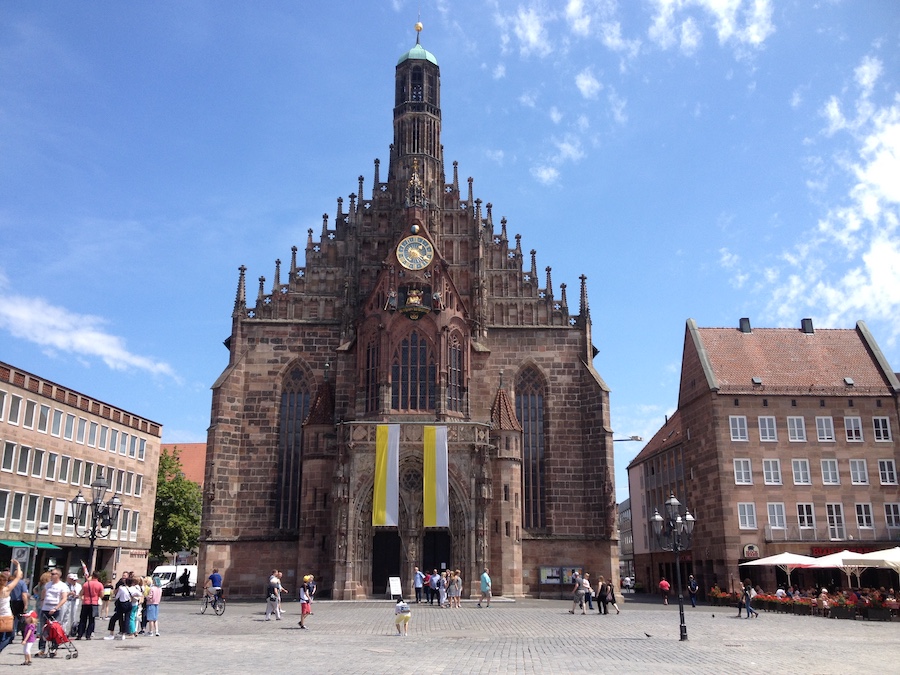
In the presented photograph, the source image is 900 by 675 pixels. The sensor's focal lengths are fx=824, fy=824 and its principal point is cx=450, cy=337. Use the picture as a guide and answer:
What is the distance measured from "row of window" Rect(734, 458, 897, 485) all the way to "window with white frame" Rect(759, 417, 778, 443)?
1.27 metres

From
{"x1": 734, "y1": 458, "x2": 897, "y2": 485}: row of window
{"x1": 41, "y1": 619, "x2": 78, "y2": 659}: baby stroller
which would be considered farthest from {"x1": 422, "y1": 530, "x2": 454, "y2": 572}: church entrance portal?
{"x1": 41, "y1": 619, "x2": 78, "y2": 659}: baby stroller

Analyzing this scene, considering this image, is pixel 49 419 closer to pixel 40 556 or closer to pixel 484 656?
pixel 40 556

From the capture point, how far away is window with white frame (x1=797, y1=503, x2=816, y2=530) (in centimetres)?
4783

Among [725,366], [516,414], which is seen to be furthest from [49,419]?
[725,366]

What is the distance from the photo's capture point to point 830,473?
48844mm

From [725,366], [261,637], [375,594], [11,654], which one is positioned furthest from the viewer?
[725,366]

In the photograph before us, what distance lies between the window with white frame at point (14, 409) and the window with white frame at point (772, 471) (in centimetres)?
4283

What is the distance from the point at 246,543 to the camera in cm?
4541

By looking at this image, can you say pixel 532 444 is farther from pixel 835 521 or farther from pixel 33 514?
pixel 33 514

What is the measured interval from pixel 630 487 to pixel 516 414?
Answer: 3271 cm

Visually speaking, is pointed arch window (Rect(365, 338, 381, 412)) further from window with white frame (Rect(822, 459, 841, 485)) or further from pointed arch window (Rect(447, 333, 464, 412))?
window with white frame (Rect(822, 459, 841, 485))

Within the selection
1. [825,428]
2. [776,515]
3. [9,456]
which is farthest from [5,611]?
[825,428]

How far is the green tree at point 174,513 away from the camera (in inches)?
2516

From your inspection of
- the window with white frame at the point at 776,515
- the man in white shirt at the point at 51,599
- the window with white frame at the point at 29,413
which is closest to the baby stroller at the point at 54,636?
the man in white shirt at the point at 51,599
